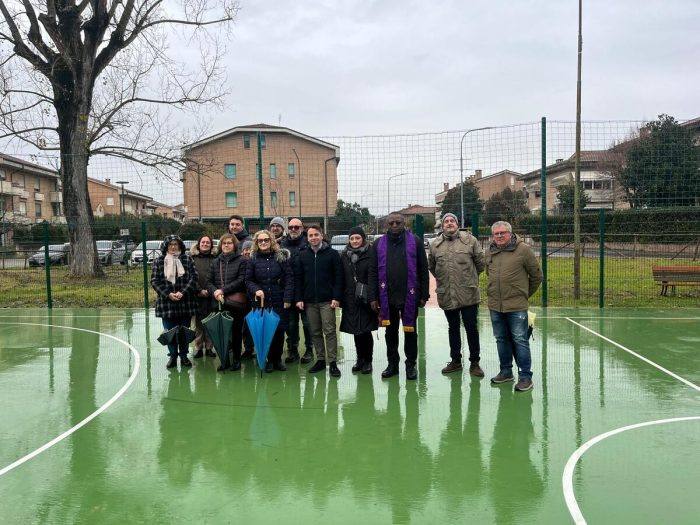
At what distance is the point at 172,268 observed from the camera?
6.59m

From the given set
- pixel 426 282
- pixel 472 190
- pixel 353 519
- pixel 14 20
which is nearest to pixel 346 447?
pixel 353 519

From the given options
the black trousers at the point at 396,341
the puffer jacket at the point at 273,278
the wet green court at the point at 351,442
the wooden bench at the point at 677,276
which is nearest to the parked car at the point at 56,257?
the wet green court at the point at 351,442

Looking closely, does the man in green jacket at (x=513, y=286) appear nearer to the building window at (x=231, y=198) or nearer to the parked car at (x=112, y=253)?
the building window at (x=231, y=198)

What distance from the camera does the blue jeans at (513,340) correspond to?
569cm

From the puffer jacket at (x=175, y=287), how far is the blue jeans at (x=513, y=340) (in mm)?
3397

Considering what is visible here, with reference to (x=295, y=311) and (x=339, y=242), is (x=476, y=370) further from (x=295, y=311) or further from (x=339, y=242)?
(x=339, y=242)

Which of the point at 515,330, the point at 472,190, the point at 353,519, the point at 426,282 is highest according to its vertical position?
the point at 472,190

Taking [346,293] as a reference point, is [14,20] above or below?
above

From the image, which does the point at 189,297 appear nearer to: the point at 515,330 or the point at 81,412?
the point at 81,412

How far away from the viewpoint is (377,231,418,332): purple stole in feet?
19.2

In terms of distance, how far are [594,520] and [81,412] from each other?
171 inches

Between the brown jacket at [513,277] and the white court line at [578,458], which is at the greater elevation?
the brown jacket at [513,277]

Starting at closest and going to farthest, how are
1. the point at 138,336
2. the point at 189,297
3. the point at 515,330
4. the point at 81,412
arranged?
the point at 81,412 → the point at 515,330 → the point at 189,297 → the point at 138,336

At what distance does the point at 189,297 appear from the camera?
6719mm
